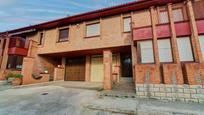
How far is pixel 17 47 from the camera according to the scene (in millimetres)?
11398

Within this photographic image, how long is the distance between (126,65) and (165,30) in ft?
17.3

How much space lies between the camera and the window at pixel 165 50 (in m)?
6.53

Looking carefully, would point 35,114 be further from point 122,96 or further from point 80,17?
point 80,17

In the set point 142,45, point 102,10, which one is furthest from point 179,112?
point 102,10

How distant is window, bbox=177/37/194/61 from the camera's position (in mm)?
6199

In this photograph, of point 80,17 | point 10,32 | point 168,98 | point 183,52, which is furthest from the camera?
point 10,32

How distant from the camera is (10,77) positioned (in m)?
11.5

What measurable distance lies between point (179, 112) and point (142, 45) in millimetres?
4146

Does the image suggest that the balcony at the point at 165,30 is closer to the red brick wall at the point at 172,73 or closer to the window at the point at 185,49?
the window at the point at 185,49

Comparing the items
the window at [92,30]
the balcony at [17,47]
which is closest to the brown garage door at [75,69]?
the window at [92,30]

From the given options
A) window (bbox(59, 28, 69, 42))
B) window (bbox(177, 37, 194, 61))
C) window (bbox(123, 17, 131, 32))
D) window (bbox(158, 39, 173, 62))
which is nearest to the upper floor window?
window (bbox(123, 17, 131, 32))

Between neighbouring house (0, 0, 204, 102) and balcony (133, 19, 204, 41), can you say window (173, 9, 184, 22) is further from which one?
balcony (133, 19, 204, 41)

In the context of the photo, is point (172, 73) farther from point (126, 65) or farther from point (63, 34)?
point (63, 34)

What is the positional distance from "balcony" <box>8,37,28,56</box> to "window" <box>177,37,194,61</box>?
1377 cm
